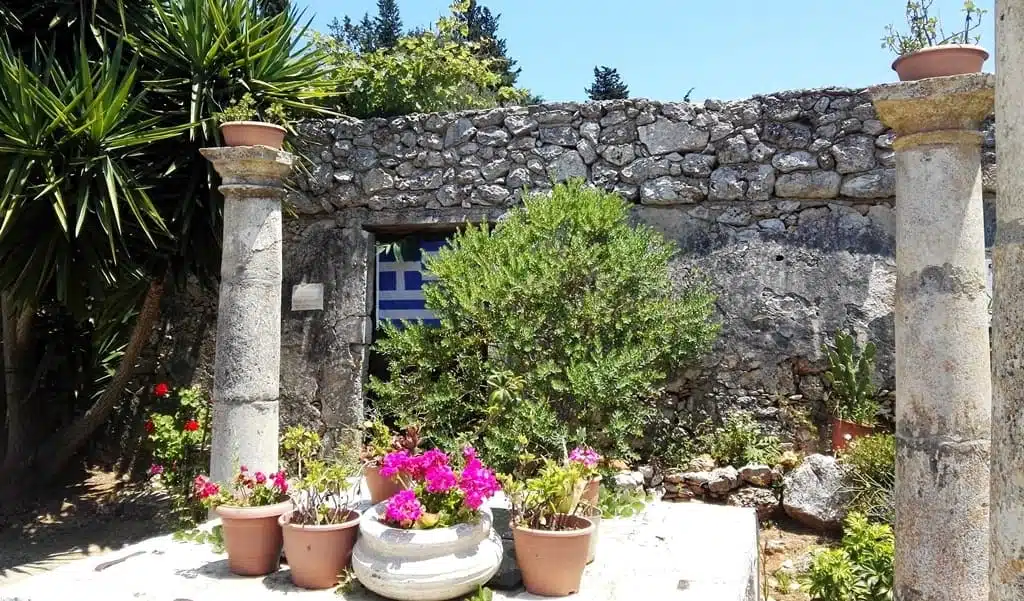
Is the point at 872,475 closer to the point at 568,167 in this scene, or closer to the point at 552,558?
the point at 552,558

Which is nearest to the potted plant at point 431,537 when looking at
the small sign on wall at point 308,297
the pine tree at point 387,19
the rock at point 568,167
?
the rock at point 568,167

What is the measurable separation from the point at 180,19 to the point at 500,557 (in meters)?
4.65

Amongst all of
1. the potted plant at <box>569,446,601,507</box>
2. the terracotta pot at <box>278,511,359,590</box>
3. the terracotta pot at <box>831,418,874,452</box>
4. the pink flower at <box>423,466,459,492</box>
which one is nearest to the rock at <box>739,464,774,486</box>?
the terracotta pot at <box>831,418,874,452</box>

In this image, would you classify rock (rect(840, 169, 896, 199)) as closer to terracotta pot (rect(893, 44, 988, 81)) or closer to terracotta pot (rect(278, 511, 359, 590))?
terracotta pot (rect(893, 44, 988, 81))

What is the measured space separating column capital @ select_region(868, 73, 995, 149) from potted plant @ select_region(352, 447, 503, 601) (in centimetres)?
226

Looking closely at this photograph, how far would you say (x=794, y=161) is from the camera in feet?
19.2

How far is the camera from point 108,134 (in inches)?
210

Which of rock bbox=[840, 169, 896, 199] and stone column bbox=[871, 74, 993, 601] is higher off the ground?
rock bbox=[840, 169, 896, 199]

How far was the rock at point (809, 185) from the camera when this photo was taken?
5.78 meters

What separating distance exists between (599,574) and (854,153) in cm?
368

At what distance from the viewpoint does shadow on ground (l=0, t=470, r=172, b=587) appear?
5641 mm

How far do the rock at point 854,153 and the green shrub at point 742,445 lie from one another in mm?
1931

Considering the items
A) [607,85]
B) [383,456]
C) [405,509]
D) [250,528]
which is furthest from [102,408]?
[607,85]

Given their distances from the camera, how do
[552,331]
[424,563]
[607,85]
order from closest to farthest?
[424,563] → [552,331] → [607,85]
